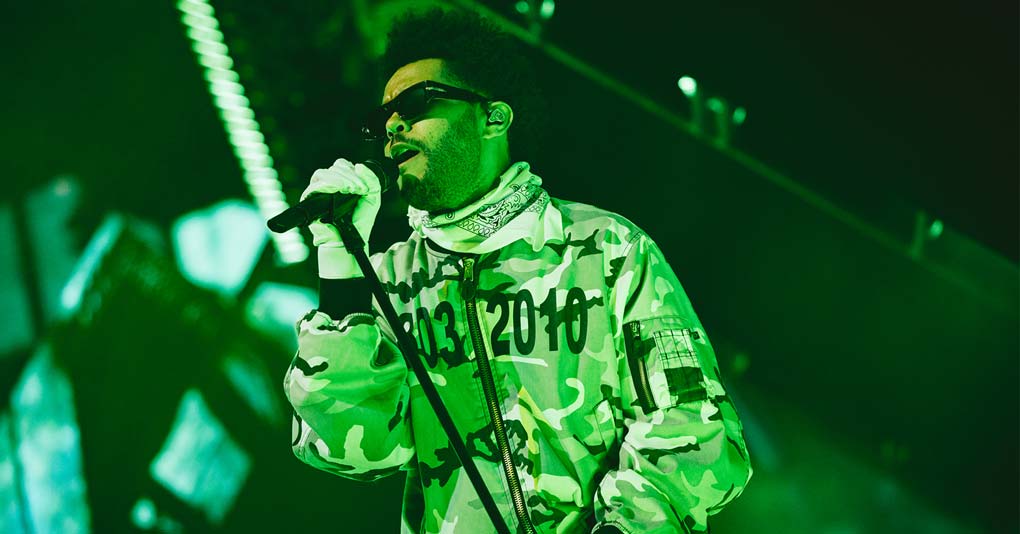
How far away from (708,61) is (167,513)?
2185 mm

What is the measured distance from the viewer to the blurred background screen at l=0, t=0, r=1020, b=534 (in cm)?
246

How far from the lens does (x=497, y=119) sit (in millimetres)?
1443

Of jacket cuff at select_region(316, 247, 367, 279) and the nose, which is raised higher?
the nose

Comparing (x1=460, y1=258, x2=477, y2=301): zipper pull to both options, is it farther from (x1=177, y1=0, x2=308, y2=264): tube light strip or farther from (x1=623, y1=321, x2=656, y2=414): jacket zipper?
(x1=177, y1=0, x2=308, y2=264): tube light strip

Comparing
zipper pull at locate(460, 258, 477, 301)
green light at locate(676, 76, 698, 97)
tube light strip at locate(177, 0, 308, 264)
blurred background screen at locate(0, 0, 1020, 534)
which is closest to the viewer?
zipper pull at locate(460, 258, 477, 301)

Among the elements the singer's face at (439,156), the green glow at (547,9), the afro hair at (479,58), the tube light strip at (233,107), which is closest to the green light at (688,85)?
the green glow at (547,9)

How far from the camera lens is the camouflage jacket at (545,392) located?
3.73 feet

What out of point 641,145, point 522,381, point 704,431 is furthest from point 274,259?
point 704,431

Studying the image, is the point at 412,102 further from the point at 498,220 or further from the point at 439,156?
the point at 498,220

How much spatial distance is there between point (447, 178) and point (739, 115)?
1083mm

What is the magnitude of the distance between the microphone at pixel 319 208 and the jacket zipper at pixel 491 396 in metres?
0.21

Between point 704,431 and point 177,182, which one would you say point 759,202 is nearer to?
point 704,431

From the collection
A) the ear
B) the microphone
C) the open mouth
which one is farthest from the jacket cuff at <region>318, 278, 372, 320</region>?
the ear

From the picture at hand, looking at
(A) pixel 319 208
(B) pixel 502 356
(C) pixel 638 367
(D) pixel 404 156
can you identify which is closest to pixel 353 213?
(A) pixel 319 208
